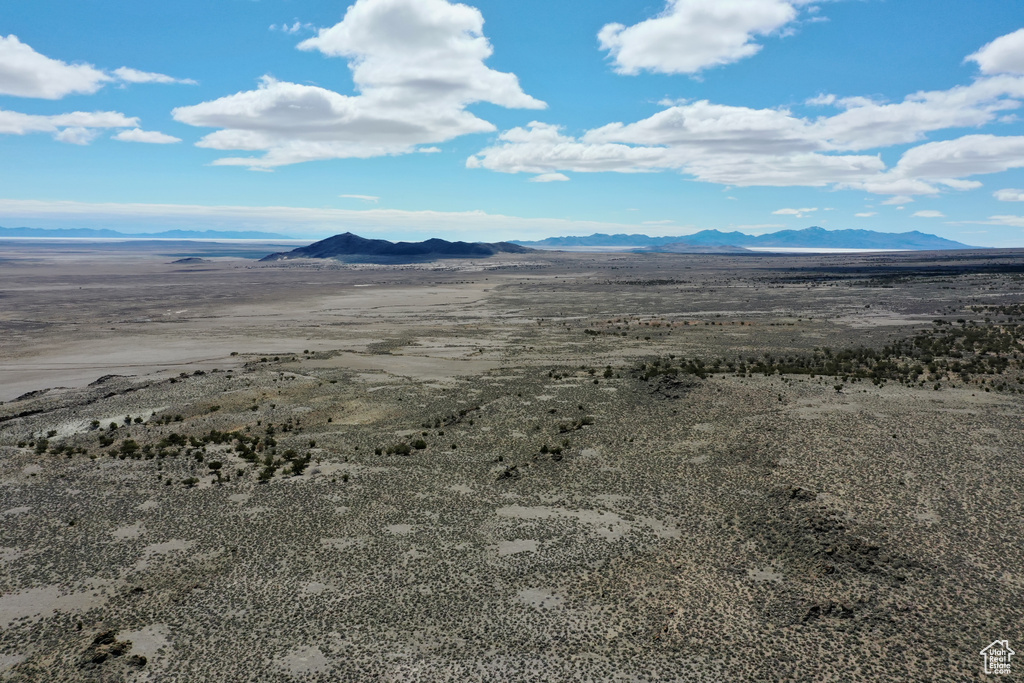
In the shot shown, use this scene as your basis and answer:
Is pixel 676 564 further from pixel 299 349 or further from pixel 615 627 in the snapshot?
pixel 299 349

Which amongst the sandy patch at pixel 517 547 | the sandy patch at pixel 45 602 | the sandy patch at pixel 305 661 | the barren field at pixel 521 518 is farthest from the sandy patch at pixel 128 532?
the sandy patch at pixel 517 547

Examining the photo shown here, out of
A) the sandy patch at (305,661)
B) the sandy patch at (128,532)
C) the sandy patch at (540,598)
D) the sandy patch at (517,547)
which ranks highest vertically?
the sandy patch at (517,547)

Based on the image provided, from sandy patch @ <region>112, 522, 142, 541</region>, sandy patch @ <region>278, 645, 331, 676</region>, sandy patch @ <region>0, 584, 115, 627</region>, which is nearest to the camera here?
sandy patch @ <region>278, 645, 331, 676</region>

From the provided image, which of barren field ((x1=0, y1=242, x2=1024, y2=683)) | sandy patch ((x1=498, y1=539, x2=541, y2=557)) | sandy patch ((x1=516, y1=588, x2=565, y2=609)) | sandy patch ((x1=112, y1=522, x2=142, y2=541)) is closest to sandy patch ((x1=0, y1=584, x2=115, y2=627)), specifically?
barren field ((x1=0, y1=242, x2=1024, y2=683))

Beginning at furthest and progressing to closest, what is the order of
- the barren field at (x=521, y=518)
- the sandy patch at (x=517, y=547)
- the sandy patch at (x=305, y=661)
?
the sandy patch at (x=517, y=547) → the barren field at (x=521, y=518) → the sandy patch at (x=305, y=661)

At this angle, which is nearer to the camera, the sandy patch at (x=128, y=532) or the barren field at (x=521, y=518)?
the barren field at (x=521, y=518)

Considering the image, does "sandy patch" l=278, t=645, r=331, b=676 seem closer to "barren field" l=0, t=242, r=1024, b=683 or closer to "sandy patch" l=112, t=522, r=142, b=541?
"barren field" l=0, t=242, r=1024, b=683

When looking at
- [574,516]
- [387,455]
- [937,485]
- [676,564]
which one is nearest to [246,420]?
[387,455]

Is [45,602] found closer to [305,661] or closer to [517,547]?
[305,661]

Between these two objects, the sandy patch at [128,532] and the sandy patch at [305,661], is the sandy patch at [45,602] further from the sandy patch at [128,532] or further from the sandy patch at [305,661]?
the sandy patch at [305,661]
